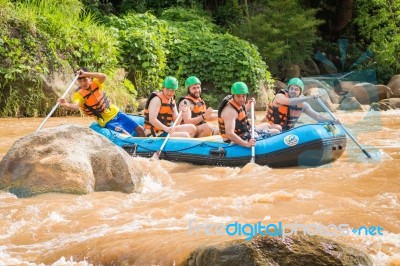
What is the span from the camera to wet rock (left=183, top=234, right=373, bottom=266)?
8.69 ft

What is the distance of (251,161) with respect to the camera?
613cm

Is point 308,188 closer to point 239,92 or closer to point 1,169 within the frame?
point 239,92

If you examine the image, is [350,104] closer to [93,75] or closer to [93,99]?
[93,99]

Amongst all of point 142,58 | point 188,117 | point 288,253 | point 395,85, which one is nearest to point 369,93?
point 395,85

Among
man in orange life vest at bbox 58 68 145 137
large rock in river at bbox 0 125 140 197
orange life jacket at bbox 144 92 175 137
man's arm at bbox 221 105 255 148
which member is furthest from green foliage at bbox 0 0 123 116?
large rock in river at bbox 0 125 140 197

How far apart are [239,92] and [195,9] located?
9431 mm

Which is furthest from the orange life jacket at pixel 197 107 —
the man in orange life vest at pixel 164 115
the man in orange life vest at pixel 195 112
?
the man in orange life vest at pixel 164 115

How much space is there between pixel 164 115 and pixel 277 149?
165cm

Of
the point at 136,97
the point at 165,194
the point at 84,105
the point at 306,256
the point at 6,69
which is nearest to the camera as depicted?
the point at 306,256

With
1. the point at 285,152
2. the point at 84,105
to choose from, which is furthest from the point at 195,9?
the point at 285,152

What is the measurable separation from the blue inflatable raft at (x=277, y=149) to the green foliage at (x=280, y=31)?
28.7 feet

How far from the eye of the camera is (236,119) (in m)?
6.50

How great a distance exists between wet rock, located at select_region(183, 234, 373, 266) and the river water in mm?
404

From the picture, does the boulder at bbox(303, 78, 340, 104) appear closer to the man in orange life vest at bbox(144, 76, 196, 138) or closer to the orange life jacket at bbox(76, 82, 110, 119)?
the man in orange life vest at bbox(144, 76, 196, 138)
